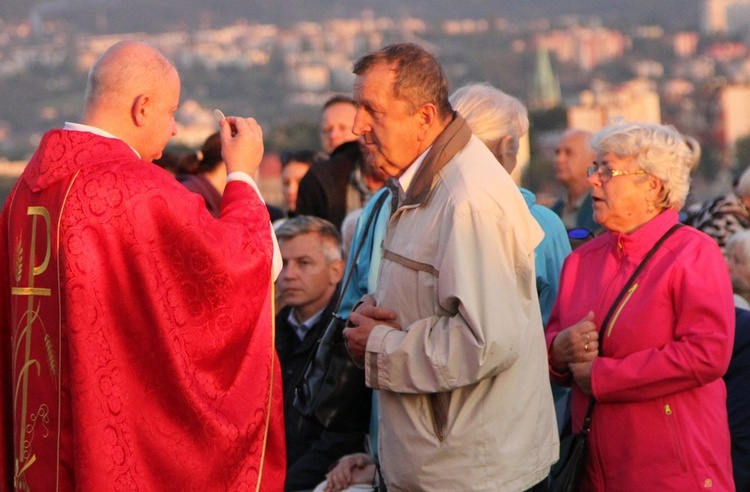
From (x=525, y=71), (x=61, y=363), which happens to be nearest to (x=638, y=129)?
(x=61, y=363)

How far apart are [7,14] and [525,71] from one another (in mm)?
49903

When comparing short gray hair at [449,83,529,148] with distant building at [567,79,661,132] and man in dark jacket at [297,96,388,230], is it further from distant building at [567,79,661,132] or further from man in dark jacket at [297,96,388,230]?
distant building at [567,79,661,132]

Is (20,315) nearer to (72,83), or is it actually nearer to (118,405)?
(118,405)

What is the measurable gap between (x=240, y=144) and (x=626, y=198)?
3.61 ft

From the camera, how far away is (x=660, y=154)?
3.98m

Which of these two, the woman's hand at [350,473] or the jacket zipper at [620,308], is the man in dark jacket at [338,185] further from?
the jacket zipper at [620,308]

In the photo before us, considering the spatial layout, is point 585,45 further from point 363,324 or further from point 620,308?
point 363,324

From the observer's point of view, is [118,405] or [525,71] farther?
[525,71]

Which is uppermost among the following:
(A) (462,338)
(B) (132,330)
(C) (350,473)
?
(A) (462,338)

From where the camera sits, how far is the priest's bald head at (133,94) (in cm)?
371

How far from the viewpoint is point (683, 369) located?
12.2 ft

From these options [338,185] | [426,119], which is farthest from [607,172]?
[338,185]

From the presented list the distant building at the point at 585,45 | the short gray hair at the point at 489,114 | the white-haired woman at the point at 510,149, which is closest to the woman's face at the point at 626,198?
the white-haired woman at the point at 510,149

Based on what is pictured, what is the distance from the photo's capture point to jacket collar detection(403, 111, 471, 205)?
3.50m
